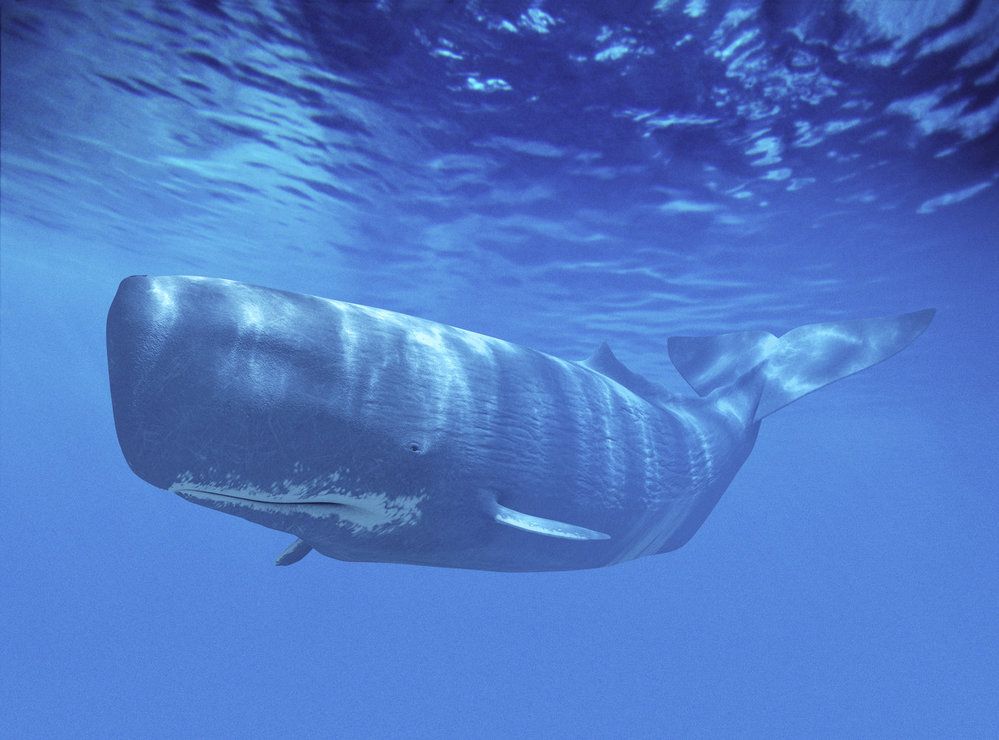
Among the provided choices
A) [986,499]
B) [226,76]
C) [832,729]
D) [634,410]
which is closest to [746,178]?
[634,410]

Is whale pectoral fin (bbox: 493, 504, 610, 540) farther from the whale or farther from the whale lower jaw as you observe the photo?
the whale lower jaw

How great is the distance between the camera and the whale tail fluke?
7156mm

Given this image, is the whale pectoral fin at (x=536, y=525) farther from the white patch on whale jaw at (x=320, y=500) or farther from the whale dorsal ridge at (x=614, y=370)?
the whale dorsal ridge at (x=614, y=370)

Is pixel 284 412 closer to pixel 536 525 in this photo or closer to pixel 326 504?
pixel 326 504

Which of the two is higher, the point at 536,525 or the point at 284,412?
the point at 284,412

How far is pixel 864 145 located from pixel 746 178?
1850 mm

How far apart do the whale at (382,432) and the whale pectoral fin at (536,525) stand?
2 centimetres

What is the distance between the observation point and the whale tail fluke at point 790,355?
7.16 metres

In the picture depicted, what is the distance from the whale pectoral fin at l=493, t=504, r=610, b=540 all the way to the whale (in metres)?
0.02

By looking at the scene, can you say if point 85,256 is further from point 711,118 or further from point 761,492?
point 761,492

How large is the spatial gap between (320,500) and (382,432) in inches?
17.9

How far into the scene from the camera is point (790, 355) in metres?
7.77

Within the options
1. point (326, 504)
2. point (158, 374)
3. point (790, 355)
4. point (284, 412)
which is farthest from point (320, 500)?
point (790, 355)

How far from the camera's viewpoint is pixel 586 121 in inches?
372
